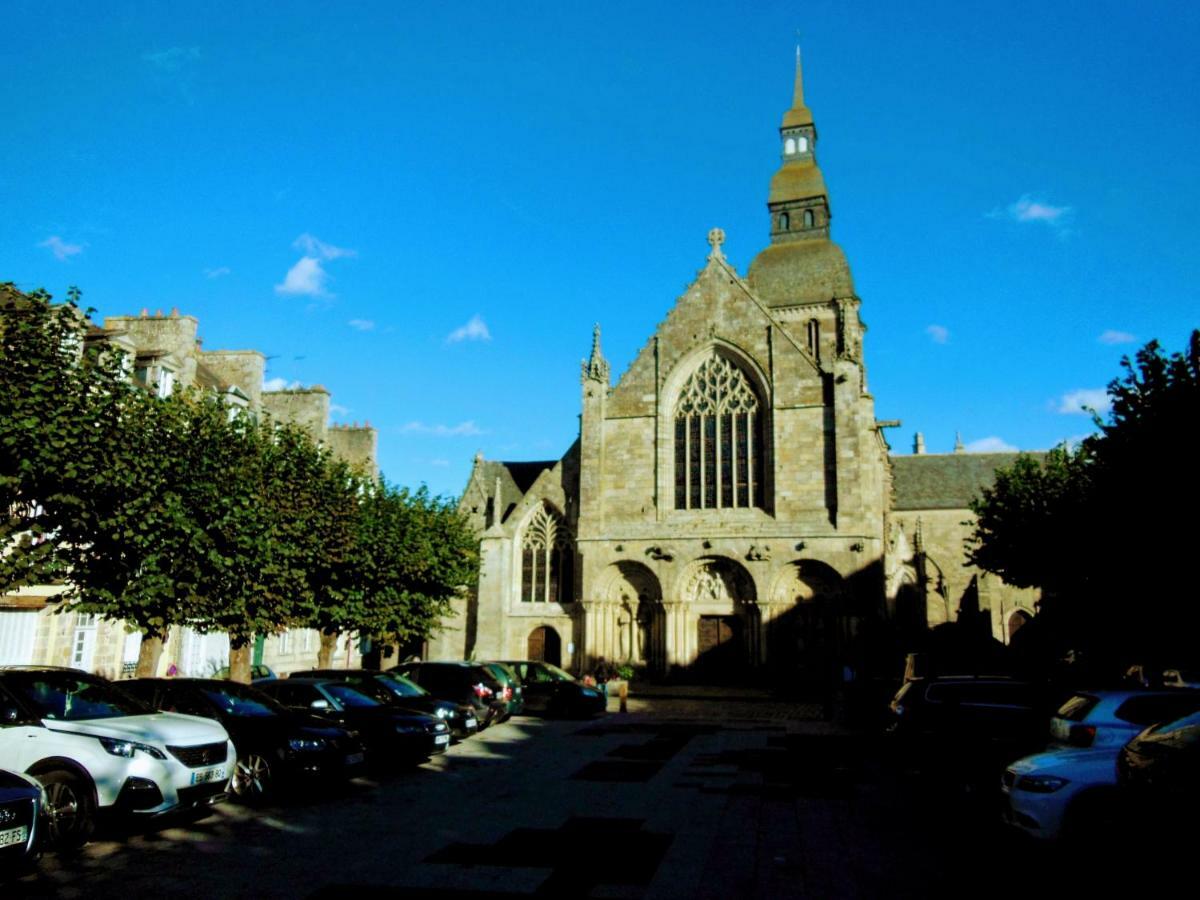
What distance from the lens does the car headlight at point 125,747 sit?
9.54 meters

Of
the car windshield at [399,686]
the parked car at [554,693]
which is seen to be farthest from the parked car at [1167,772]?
the parked car at [554,693]

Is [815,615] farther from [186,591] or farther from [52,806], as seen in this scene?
[52,806]

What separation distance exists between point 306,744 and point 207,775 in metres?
2.04

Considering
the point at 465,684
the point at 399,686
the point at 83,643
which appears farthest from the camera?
the point at 83,643

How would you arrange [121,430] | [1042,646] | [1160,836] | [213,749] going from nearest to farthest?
[1160,836], [213,749], [121,430], [1042,646]

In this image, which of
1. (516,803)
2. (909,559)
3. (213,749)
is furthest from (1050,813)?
(909,559)

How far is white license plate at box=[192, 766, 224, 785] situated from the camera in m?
10.2

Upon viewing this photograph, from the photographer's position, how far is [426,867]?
28.9 ft

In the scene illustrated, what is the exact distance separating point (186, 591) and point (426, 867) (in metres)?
10.1

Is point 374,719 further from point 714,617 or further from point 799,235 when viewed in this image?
point 799,235

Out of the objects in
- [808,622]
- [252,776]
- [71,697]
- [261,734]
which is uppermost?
[808,622]

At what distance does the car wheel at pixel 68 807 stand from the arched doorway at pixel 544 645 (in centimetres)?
2828

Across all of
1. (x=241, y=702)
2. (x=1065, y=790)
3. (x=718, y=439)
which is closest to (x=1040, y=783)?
(x=1065, y=790)

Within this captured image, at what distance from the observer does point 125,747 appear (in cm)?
961
